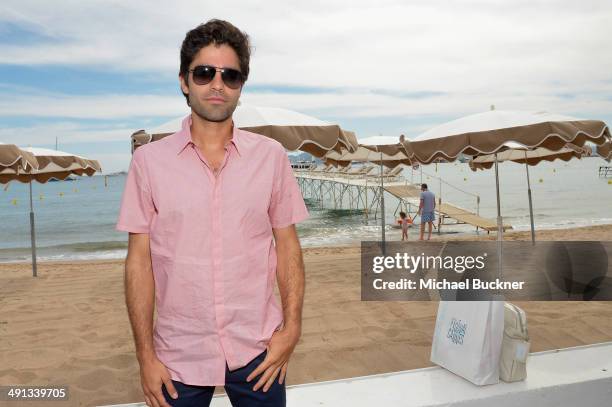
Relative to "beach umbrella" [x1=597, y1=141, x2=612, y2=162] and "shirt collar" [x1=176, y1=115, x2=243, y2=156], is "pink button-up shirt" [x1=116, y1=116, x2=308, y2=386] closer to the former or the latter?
"shirt collar" [x1=176, y1=115, x2=243, y2=156]

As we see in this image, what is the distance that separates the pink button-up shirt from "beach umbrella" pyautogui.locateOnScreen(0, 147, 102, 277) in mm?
7159

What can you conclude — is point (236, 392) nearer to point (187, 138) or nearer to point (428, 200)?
point (187, 138)

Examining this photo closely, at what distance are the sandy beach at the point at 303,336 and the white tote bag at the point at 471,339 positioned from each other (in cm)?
110

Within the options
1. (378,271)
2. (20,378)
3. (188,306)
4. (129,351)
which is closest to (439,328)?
(188,306)

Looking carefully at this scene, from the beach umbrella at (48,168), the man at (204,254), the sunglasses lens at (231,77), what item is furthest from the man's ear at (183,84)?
the beach umbrella at (48,168)

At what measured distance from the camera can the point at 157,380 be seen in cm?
132

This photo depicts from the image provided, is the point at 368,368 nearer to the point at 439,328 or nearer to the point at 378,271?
the point at 439,328

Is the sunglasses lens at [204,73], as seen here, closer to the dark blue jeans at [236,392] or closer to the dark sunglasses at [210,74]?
the dark sunglasses at [210,74]

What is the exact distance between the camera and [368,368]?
411 cm

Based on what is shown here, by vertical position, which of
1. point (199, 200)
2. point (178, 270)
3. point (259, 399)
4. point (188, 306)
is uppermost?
point (199, 200)

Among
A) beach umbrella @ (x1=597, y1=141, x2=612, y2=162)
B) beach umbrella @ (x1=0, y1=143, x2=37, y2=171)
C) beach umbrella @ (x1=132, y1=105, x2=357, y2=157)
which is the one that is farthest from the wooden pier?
beach umbrella @ (x1=0, y1=143, x2=37, y2=171)

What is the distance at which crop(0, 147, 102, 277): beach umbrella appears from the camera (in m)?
8.34

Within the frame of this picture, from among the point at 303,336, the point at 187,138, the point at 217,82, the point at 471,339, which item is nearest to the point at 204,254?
the point at 187,138

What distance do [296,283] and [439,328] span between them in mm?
2104
